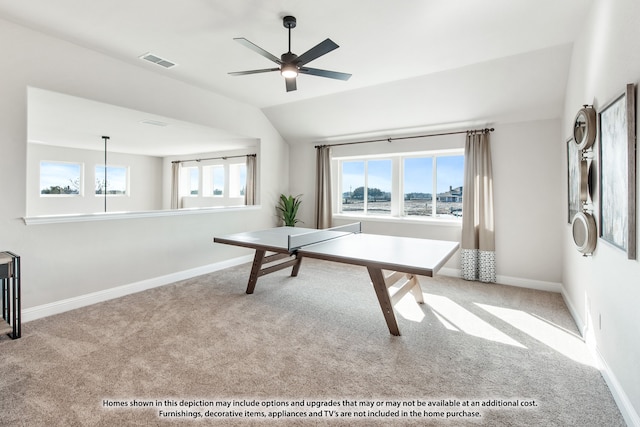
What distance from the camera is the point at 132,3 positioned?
2.42 m

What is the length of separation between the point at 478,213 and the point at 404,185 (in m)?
1.39

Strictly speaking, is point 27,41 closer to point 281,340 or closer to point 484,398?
point 281,340

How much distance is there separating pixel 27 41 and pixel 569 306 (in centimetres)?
602

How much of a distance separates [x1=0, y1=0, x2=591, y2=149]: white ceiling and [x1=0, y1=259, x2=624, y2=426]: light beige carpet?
2.64 meters

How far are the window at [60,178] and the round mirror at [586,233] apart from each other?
31.2ft

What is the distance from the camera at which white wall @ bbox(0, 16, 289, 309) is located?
107 inches

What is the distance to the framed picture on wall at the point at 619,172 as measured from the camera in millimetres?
1518

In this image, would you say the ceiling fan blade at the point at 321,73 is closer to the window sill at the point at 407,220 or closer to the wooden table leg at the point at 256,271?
the wooden table leg at the point at 256,271

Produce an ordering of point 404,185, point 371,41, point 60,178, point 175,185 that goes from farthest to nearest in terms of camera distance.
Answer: point 175,185 < point 60,178 < point 404,185 < point 371,41

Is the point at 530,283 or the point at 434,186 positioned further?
the point at 434,186

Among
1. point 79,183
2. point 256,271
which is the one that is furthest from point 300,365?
point 79,183

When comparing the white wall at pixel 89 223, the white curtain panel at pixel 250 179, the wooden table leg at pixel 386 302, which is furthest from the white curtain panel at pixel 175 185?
the wooden table leg at pixel 386 302

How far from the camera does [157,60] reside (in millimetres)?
3436

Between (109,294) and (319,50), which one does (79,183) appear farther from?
(319,50)
